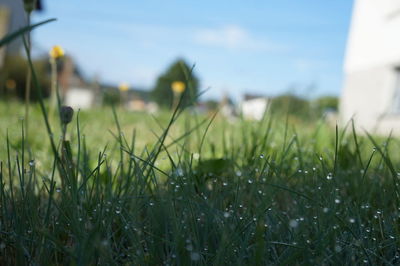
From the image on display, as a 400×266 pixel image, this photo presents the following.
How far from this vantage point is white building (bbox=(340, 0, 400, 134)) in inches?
331

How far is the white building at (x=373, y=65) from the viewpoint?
8414 millimetres

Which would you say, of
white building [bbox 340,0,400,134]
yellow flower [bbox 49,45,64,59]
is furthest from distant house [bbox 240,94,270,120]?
white building [bbox 340,0,400,134]

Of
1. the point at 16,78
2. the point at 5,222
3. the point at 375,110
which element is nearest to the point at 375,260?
the point at 5,222

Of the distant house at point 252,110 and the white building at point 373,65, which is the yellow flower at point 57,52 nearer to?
the distant house at point 252,110

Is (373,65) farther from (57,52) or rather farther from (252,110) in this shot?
(57,52)

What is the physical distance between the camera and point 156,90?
41.6 m

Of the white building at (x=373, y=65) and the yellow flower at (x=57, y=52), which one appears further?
the white building at (x=373, y=65)

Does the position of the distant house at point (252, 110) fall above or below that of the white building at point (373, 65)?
below

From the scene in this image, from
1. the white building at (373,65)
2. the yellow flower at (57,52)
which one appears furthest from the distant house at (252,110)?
the white building at (373,65)

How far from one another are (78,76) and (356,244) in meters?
46.9

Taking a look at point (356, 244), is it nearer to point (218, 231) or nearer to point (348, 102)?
point (218, 231)

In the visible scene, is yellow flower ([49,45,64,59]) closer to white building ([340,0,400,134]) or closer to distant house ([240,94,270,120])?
distant house ([240,94,270,120])

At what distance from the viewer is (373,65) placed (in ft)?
29.8

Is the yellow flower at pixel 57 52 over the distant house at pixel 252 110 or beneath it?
over
